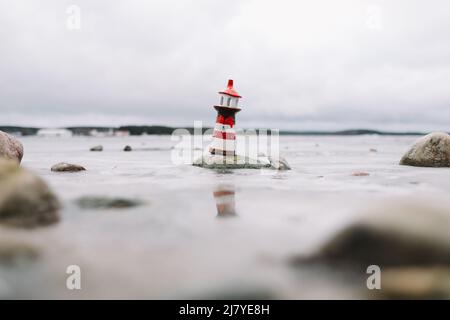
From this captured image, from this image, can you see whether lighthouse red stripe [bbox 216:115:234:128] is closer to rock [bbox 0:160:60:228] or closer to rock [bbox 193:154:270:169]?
rock [bbox 193:154:270:169]

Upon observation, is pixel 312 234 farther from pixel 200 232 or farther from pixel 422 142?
pixel 422 142

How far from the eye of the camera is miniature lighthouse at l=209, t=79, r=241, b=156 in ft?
35.8

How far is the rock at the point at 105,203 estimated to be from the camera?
548cm

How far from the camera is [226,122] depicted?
11039 mm

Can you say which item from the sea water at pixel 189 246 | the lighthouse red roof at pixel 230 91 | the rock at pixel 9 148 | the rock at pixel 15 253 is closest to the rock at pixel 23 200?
the sea water at pixel 189 246

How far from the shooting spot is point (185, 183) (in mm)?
8031

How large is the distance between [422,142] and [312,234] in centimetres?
1017

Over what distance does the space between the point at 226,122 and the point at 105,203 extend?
5.94 metres

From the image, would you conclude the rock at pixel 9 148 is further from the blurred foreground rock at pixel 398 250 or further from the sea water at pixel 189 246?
the blurred foreground rock at pixel 398 250

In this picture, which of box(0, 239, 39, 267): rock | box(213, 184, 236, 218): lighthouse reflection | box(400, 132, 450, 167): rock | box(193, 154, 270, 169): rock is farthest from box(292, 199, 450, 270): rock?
box(400, 132, 450, 167): rock

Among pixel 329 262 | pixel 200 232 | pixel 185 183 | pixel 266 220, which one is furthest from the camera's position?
pixel 185 183

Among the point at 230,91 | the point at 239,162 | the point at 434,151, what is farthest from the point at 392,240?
the point at 434,151

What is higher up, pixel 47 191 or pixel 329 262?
pixel 47 191
